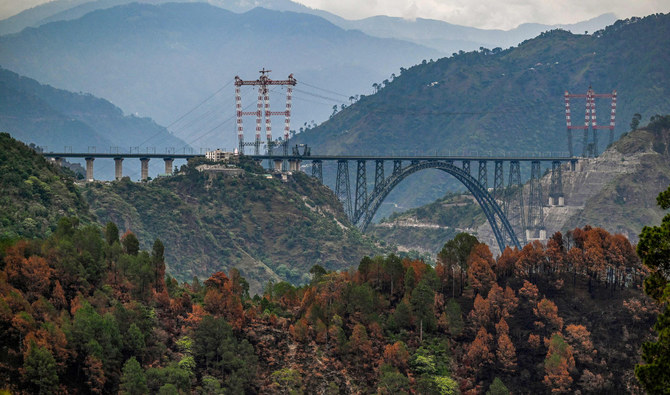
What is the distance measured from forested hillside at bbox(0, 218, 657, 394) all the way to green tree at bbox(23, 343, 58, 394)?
0.33ft

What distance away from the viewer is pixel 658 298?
3972 centimetres

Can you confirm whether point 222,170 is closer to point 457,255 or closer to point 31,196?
point 31,196

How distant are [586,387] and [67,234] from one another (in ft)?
143

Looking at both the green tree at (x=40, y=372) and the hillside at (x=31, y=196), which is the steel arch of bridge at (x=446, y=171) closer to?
the hillside at (x=31, y=196)

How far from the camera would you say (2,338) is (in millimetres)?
64750

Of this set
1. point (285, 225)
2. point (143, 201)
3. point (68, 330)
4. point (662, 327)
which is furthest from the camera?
point (285, 225)

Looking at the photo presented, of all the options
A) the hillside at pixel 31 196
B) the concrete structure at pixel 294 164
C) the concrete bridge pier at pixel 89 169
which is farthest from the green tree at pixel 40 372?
the concrete structure at pixel 294 164

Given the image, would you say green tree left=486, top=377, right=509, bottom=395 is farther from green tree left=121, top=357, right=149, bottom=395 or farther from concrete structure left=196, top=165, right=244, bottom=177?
concrete structure left=196, top=165, right=244, bottom=177

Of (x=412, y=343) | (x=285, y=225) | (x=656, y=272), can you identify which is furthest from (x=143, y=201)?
(x=656, y=272)

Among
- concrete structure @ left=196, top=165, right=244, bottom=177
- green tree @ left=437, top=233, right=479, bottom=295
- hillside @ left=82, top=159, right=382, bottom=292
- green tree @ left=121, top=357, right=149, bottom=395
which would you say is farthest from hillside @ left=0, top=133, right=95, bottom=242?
concrete structure @ left=196, top=165, right=244, bottom=177

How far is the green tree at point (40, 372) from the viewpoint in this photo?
6116cm

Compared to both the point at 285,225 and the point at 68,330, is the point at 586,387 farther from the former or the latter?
the point at 285,225

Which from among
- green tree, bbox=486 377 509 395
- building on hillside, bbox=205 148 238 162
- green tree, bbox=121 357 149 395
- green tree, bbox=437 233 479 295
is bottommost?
green tree, bbox=486 377 509 395

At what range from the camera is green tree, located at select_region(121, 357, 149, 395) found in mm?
63406
